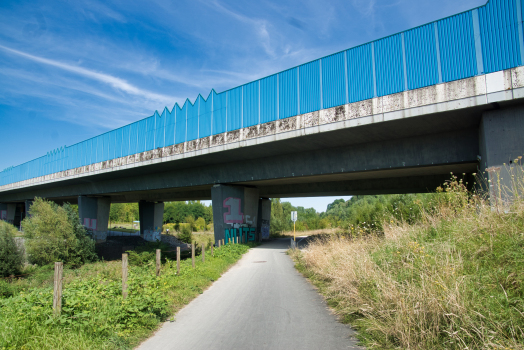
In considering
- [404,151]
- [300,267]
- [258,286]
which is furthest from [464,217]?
[404,151]

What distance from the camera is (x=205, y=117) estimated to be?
21031 mm

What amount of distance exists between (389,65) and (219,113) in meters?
10.7

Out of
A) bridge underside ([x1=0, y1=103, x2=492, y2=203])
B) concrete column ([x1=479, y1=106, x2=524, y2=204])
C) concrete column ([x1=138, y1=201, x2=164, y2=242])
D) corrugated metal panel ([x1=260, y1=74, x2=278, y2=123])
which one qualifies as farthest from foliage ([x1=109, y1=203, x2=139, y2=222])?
concrete column ([x1=479, y1=106, x2=524, y2=204])

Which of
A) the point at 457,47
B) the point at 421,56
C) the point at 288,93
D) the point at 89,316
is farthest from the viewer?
the point at 288,93

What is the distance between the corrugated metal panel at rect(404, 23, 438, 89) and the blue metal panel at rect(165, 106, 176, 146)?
15676 mm

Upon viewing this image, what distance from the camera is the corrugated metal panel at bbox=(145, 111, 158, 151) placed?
24.1 m

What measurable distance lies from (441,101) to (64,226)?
2708 centimetres

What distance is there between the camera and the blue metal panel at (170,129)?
2264 centimetres

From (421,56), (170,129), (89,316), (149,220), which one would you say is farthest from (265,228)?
(89,316)

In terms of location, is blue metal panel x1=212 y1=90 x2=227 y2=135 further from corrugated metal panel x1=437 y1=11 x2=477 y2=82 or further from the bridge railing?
corrugated metal panel x1=437 y1=11 x2=477 y2=82

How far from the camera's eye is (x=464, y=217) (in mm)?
6168

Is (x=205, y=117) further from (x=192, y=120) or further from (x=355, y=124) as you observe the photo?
(x=355, y=124)

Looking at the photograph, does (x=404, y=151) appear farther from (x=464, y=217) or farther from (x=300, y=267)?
(x=464, y=217)

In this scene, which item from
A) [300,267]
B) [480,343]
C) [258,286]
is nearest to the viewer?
[480,343]
